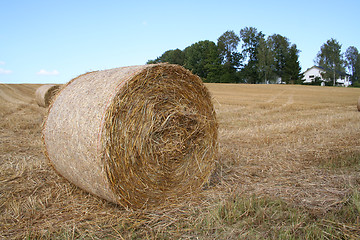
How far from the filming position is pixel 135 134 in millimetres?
3297

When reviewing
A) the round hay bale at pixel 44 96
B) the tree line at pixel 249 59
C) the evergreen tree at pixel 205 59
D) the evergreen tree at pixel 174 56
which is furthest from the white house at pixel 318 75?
the round hay bale at pixel 44 96

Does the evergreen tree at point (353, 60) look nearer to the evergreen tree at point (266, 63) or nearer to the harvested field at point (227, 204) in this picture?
the evergreen tree at point (266, 63)

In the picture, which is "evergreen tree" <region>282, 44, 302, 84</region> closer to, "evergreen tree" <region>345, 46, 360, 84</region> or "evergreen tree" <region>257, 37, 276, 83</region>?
"evergreen tree" <region>257, 37, 276, 83</region>

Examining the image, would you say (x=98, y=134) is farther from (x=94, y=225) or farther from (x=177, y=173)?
(x=177, y=173)

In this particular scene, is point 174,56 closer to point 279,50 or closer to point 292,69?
point 279,50

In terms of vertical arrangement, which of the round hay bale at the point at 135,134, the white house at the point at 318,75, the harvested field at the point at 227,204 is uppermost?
the white house at the point at 318,75

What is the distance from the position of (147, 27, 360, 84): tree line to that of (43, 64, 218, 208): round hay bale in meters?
46.9

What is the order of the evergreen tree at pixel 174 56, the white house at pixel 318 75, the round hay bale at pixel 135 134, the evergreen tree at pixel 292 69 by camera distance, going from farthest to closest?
the white house at pixel 318 75
the evergreen tree at pixel 174 56
the evergreen tree at pixel 292 69
the round hay bale at pixel 135 134

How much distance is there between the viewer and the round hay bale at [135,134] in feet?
10.0

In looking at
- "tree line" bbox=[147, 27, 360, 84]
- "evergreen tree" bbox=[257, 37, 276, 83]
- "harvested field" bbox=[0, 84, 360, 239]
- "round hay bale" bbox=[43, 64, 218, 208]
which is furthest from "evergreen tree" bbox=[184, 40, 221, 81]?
"round hay bale" bbox=[43, 64, 218, 208]

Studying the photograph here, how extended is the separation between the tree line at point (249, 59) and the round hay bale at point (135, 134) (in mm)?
46947

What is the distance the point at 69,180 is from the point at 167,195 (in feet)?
4.27

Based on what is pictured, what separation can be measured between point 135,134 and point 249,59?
191 feet

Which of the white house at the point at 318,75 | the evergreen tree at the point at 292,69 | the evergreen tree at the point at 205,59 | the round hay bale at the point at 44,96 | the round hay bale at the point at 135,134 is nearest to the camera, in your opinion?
the round hay bale at the point at 135,134
